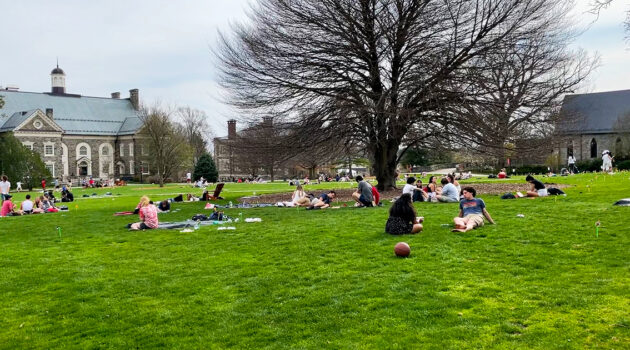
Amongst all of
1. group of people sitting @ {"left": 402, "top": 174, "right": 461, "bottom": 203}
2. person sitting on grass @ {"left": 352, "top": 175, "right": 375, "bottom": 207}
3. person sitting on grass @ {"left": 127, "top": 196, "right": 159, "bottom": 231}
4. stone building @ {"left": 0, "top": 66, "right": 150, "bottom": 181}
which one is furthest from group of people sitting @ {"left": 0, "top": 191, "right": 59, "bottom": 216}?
stone building @ {"left": 0, "top": 66, "right": 150, "bottom": 181}

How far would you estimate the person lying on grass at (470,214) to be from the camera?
495 inches

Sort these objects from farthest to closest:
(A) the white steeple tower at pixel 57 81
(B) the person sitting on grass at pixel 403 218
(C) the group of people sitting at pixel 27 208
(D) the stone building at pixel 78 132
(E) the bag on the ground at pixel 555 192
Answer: (A) the white steeple tower at pixel 57 81 → (D) the stone building at pixel 78 132 → (C) the group of people sitting at pixel 27 208 → (E) the bag on the ground at pixel 555 192 → (B) the person sitting on grass at pixel 403 218

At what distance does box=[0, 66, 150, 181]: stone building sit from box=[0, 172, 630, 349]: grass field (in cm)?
7608

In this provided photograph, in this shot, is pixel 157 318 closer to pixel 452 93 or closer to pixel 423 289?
pixel 423 289

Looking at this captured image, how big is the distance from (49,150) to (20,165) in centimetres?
2590

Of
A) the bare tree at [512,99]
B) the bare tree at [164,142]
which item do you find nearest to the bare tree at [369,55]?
the bare tree at [512,99]

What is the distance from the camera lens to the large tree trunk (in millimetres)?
27516

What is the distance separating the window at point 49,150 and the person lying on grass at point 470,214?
82685mm

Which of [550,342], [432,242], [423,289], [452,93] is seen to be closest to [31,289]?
[423,289]

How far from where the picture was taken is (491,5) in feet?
80.4

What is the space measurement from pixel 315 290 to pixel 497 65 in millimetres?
19087

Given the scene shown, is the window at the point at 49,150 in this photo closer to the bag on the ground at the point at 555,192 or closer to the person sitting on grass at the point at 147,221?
the person sitting on grass at the point at 147,221

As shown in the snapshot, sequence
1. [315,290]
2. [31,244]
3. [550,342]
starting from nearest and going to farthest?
[550,342]
[315,290]
[31,244]

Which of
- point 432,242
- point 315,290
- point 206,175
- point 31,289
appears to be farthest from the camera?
point 206,175
